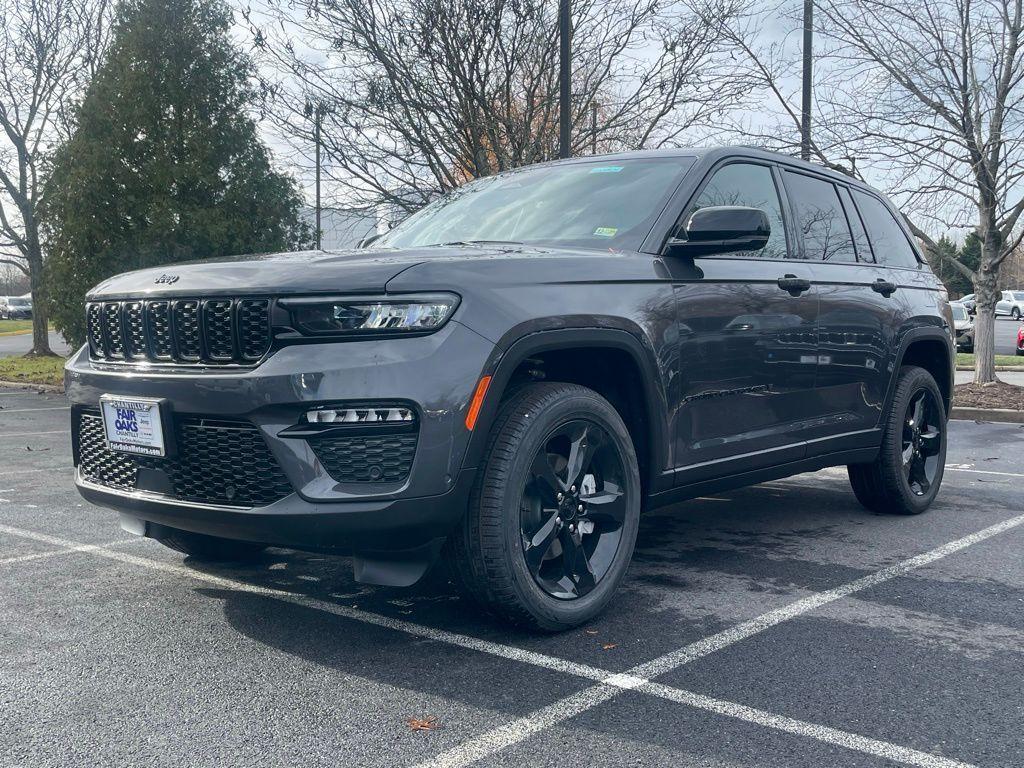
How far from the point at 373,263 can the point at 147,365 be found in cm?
89

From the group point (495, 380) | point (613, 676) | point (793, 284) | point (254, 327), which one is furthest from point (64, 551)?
point (793, 284)

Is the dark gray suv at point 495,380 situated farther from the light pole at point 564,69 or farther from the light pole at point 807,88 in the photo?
the light pole at point 807,88

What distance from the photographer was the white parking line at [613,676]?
105 inches

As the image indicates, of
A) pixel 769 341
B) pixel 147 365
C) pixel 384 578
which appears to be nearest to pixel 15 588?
pixel 147 365

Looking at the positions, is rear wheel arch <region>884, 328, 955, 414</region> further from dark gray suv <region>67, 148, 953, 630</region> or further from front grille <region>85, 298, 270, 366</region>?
front grille <region>85, 298, 270, 366</region>

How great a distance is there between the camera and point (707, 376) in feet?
13.8

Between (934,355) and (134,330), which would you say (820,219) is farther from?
(134,330)

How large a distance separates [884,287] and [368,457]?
11.5 feet

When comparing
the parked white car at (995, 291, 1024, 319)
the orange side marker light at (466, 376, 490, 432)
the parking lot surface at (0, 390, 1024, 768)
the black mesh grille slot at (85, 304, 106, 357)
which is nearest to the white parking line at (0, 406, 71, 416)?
the parking lot surface at (0, 390, 1024, 768)

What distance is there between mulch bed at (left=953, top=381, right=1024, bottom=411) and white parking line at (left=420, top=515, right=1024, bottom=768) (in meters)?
8.18

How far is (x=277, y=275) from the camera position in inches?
129

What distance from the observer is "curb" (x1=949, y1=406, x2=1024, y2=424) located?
1188 centimetres

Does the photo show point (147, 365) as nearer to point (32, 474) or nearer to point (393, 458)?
point (393, 458)

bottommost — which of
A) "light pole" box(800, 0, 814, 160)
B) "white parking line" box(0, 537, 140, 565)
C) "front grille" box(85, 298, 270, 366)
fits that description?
"white parking line" box(0, 537, 140, 565)
